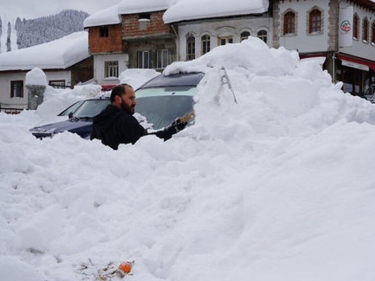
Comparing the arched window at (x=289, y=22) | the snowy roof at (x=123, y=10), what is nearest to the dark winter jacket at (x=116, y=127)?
the arched window at (x=289, y=22)

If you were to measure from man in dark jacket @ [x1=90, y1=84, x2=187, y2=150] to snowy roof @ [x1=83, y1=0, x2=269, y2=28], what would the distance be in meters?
23.2

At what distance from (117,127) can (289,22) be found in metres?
24.1

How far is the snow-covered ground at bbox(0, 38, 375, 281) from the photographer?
2.86 meters

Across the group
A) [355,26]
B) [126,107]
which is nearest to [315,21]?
[355,26]

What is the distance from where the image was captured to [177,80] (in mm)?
7867

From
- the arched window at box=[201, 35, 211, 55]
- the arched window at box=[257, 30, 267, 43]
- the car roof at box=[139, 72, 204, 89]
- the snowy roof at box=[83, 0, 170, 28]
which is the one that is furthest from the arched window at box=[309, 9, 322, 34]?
the car roof at box=[139, 72, 204, 89]

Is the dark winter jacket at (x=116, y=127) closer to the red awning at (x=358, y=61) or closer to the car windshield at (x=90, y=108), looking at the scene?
the car windshield at (x=90, y=108)

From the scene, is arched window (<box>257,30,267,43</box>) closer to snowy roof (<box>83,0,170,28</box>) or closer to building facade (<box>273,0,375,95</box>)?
building facade (<box>273,0,375,95</box>)

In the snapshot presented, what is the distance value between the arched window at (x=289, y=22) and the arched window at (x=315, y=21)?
93 cm

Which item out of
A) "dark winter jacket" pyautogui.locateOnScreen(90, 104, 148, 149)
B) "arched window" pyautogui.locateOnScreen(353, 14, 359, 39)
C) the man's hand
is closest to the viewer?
"dark winter jacket" pyautogui.locateOnScreen(90, 104, 148, 149)

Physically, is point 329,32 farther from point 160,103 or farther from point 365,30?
point 160,103

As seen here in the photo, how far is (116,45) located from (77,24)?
4488 cm

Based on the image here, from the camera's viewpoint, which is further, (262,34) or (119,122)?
(262,34)

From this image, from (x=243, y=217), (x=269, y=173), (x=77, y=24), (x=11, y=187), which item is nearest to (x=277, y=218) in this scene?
(x=243, y=217)
